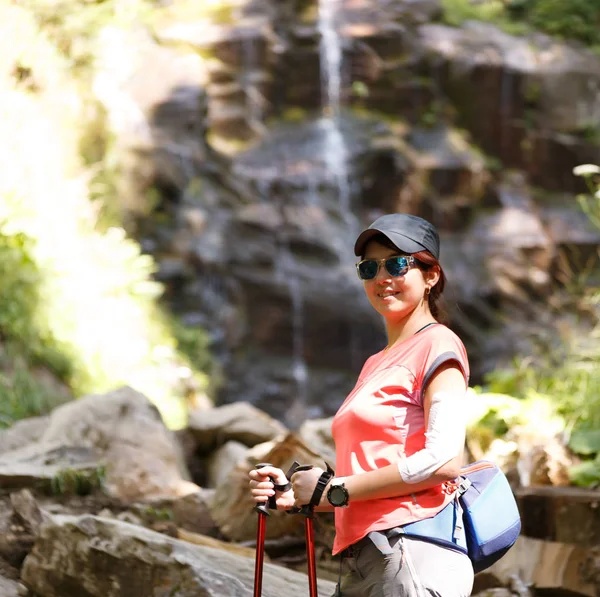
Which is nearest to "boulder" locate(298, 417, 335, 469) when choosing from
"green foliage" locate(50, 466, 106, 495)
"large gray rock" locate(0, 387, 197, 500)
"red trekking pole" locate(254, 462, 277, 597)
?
"large gray rock" locate(0, 387, 197, 500)

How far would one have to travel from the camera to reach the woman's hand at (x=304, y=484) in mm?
1830

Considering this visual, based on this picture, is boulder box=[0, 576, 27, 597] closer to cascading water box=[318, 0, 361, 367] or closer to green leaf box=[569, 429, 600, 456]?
green leaf box=[569, 429, 600, 456]

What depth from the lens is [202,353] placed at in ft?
39.2

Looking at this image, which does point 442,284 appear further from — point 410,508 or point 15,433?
point 15,433

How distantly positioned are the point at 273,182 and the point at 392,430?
40.2 feet

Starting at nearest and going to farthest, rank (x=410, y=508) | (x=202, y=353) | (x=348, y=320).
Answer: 1. (x=410, y=508)
2. (x=202, y=353)
3. (x=348, y=320)

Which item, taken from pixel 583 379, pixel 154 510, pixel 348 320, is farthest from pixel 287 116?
pixel 154 510

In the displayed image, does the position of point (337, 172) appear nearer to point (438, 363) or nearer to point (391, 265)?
point (391, 265)

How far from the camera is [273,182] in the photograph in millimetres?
13797

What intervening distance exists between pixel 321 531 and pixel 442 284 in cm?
276

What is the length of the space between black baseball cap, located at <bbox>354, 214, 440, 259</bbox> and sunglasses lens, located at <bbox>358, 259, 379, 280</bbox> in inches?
2.5

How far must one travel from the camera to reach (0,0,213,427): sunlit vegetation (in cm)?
782

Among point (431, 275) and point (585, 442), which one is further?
point (585, 442)

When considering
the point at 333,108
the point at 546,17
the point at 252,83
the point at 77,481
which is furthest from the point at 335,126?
the point at 77,481
